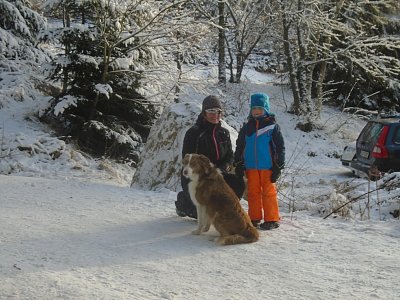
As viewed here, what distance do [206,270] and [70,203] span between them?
3275mm

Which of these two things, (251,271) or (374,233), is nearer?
(251,271)

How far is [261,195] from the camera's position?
6418 mm

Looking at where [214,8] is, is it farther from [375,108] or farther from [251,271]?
[251,271]

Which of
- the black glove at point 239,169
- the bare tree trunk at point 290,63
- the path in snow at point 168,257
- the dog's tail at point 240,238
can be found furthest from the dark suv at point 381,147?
the bare tree trunk at point 290,63

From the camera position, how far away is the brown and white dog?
5617 millimetres

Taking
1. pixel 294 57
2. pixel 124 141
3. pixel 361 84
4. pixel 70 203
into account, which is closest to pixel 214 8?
pixel 294 57

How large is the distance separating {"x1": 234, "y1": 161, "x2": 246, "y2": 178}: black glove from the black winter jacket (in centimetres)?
17

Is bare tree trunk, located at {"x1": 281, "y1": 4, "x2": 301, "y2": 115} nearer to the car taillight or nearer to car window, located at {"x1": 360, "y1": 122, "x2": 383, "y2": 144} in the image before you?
car window, located at {"x1": 360, "y1": 122, "x2": 383, "y2": 144}

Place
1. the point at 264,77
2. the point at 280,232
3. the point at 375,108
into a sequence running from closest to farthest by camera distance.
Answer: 1. the point at 280,232
2. the point at 375,108
3. the point at 264,77

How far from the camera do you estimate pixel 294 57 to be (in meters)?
25.0

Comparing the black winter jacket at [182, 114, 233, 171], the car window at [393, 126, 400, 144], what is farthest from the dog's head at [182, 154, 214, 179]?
the car window at [393, 126, 400, 144]

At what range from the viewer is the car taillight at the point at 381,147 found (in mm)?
12070

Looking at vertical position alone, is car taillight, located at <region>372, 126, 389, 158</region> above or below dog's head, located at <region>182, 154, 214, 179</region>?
above

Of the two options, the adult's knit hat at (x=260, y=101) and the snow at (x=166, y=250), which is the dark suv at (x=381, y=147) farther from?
the adult's knit hat at (x=260, y=101)
